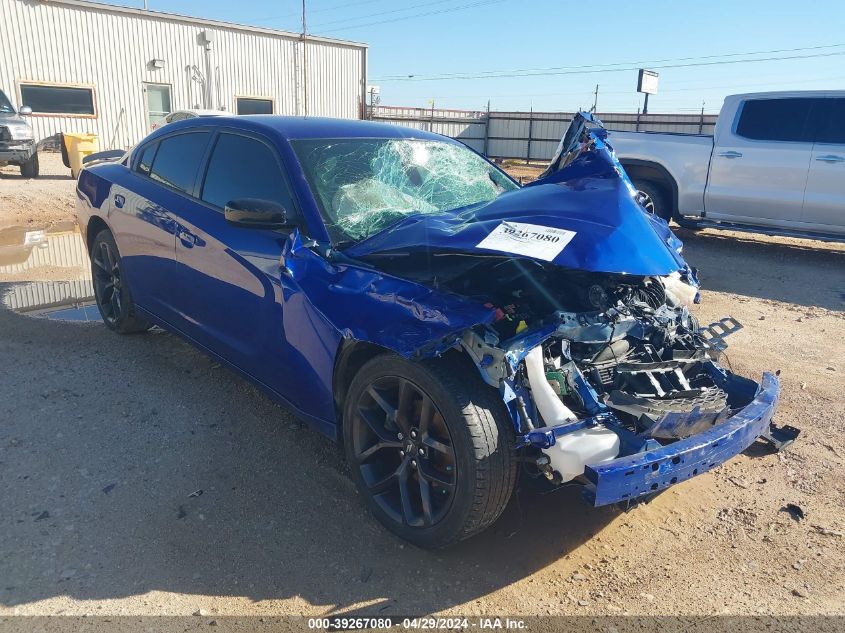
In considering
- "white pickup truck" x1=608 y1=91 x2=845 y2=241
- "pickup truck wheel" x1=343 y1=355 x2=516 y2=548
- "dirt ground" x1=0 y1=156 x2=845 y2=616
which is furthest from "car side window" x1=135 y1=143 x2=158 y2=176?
"white pickup truck" x1=608 y1=91 x2=845 y2=241

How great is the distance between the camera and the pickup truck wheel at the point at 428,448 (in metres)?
2.49

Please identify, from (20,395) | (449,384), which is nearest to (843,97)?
(449,384)

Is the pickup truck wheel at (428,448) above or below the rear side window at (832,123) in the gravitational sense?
below

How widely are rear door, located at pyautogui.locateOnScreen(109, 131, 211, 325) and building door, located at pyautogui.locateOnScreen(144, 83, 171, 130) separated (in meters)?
18.6

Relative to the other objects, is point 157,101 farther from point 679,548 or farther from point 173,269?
point 679,548

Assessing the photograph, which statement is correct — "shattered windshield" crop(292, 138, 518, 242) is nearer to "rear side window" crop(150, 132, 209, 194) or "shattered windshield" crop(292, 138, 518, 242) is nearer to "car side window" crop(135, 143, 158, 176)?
"rear side window" crop(150, 132, 209, 194)

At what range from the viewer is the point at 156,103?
21641 millimetres

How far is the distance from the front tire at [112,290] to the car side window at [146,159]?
61cm

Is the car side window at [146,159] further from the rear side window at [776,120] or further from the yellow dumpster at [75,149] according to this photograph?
Result: the yellow dumpster at [75,149]

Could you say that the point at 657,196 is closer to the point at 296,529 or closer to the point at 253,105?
the point at 296,529

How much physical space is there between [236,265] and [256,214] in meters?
0.43

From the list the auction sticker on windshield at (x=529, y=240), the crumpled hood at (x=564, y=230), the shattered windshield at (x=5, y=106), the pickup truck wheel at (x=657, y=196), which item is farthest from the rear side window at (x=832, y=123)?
the shattered windshield at (x=5, y=106)

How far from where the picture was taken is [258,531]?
9.62 ft

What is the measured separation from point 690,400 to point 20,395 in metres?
3.95
